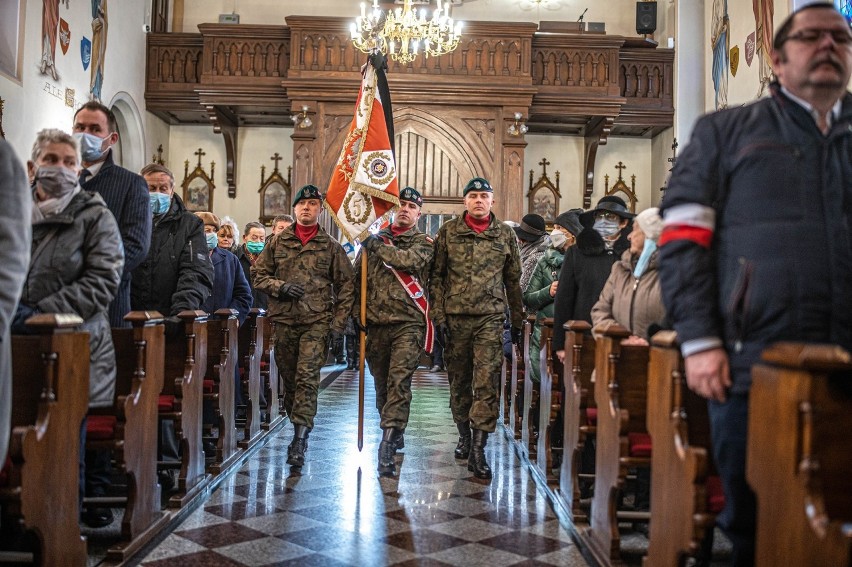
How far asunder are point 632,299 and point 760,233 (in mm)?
1813

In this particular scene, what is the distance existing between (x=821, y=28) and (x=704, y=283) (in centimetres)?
71

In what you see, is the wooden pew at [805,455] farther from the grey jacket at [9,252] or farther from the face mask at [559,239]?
the face mask at [559,239]

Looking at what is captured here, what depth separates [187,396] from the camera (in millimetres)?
4227

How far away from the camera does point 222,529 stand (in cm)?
374

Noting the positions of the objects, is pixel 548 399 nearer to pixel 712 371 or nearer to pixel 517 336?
pixel 517 336

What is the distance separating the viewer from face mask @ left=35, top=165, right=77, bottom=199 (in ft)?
10.4

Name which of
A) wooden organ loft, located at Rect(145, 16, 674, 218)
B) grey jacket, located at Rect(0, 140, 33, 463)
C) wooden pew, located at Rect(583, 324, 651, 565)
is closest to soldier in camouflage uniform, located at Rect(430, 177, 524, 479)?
wooden pew, located at Rect(583, 324, 651, 565)

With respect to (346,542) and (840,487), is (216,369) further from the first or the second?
(840,487)

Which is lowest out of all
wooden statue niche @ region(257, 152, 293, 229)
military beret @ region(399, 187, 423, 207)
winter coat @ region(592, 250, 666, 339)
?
winter coat @ region(592, 250, 666, 339)

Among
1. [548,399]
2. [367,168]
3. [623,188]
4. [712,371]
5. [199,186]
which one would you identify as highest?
[623,188]

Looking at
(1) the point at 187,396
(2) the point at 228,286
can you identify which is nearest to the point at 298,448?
(1) the point at 187,396

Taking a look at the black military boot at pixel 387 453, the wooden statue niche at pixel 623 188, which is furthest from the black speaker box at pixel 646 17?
the black military boot at pixel 387 453

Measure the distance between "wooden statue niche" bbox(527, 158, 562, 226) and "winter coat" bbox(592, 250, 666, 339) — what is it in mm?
10451

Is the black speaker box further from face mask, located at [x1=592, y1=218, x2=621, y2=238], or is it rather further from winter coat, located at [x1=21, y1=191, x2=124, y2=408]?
winter coat, located at [x1=21, y1=191, x2=124, y2=408]
